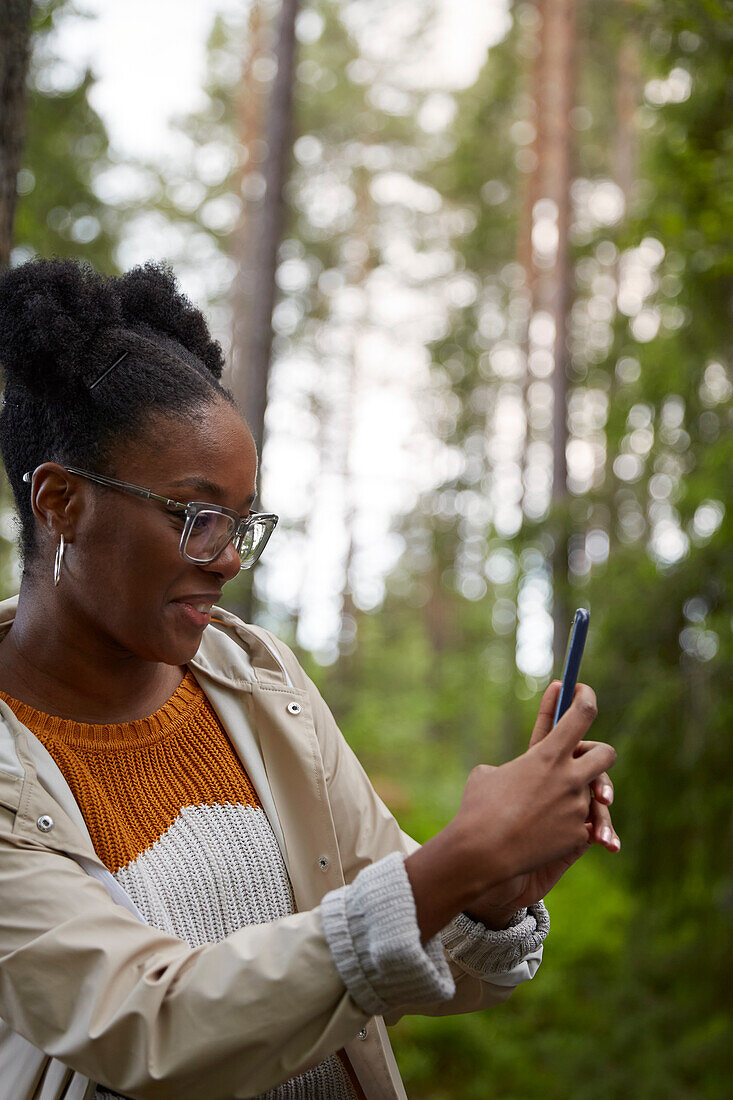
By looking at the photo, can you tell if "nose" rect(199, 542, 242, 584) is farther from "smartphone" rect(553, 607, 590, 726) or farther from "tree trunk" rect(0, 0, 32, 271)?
"tree trunk" rect(0, 0, 32, 271)

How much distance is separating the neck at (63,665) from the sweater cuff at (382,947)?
2.23 ft

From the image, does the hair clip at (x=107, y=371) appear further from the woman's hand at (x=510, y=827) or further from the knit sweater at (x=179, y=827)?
the woman's hand at (x=510, y=827)

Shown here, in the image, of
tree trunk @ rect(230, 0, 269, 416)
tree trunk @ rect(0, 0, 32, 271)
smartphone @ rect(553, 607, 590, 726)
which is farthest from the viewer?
tree trunk @ rect(230, 0, 269, 416)

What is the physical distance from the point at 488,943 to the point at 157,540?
2.97ft

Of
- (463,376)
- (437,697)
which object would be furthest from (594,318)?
(437,697)

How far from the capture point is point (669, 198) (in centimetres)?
554

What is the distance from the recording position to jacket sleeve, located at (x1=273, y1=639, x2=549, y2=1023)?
68.8 inches

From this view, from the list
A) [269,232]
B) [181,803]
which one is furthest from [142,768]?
[269,232]

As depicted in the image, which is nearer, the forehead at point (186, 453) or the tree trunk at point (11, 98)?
the forehead at point (186, 453)

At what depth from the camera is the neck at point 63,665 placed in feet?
5.87

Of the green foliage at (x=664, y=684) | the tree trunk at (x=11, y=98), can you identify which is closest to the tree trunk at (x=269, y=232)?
the green foliage at (x=664, y=684)

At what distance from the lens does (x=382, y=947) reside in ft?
4.25

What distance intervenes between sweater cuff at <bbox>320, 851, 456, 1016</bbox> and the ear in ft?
2.70

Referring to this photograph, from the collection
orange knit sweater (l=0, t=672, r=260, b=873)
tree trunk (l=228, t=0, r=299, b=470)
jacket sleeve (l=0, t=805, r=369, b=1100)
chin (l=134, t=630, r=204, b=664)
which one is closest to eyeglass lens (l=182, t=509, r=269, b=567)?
chin (l=134, t=630, r=204, b=664)
